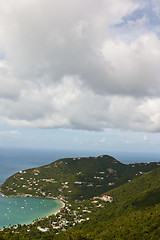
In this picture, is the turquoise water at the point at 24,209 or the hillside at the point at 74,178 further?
the hillside at the point at 74,178

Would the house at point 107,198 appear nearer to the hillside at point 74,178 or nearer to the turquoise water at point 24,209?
the hillside at point 74,178

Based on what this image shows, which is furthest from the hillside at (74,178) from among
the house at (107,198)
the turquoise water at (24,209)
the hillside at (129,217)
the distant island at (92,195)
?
the hillside at (129,217)

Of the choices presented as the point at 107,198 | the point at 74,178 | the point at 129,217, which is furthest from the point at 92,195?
the point at 129,217

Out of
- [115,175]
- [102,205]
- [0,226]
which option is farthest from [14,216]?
[115,175]

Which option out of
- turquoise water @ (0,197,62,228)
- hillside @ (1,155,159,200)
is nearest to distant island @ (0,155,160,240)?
hillside @ (1,155,159,200)

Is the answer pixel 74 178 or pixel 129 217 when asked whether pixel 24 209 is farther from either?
pixel 129 217
